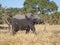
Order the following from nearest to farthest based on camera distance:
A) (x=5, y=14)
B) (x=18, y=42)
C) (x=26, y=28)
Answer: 1. (x=18, y=42)
2. (x=26, y=28)
3. (x=5, y=14)

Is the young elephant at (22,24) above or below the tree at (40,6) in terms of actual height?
below

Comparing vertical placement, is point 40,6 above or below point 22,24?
above

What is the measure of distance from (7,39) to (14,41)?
0.28 m

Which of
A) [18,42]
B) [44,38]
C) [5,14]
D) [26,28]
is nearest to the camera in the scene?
[18,42]

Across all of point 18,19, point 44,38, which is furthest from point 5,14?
point 44,38

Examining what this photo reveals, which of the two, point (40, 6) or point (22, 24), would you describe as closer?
point (22, 24)

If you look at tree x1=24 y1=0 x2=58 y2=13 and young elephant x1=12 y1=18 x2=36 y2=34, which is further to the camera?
tree x1=24 y1=0 x2=58 y2=13

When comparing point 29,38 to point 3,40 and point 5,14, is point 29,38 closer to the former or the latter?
point 3,40

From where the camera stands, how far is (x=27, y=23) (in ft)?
34.6

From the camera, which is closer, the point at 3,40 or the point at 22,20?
the point at 3,40

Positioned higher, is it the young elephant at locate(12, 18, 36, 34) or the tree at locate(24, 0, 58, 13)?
the tree at locate(24, 0, 58, 13)

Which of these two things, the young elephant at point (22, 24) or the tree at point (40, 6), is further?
the tree at point (40, 6)

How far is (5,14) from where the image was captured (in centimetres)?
1511

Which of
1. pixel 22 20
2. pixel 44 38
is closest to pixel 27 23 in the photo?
pixel 22 20
